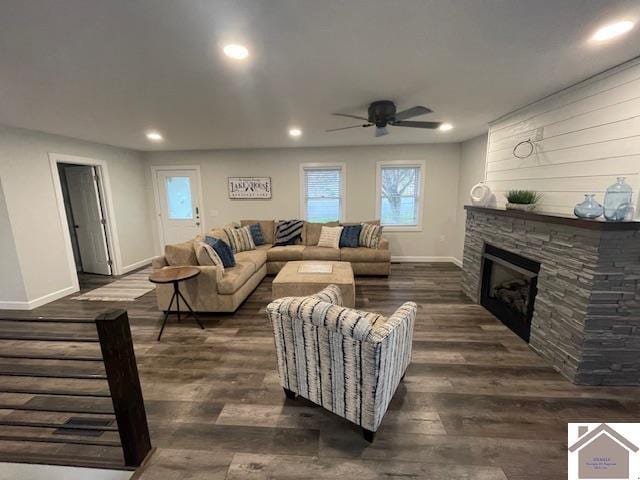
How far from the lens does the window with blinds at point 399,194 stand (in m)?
5.54

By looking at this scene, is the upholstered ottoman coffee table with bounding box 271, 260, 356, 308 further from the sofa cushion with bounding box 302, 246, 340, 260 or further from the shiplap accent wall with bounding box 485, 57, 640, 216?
the shiplap accent wall with bounding box 485, 57, 640, 216

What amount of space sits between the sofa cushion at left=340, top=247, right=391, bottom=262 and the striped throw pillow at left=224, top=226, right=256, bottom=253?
1.75 metres

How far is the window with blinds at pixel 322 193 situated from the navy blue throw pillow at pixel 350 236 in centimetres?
72

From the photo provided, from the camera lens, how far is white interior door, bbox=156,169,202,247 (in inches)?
231

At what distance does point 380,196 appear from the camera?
5.63 metres

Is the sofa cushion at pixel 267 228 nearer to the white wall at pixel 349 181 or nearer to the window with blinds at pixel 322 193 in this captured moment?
the white wall at pixel 349 181

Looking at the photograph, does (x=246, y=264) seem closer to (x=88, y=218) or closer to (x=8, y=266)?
(x=8, y=266)

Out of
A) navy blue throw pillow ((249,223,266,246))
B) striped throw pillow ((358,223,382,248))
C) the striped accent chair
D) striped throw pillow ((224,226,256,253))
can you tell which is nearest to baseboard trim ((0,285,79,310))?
striped throw pillow ((224,226,256,253))

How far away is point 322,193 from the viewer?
5.76m

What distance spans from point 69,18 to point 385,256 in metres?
4.39

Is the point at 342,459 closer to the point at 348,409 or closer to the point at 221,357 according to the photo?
the point at 348,409

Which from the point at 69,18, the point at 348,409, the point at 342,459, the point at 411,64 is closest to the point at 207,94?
the point at 69,18

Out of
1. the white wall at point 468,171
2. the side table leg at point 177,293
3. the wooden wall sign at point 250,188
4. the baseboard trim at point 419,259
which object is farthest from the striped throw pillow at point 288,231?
the white wall at point 468,171

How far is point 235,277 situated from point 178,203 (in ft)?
11.7
